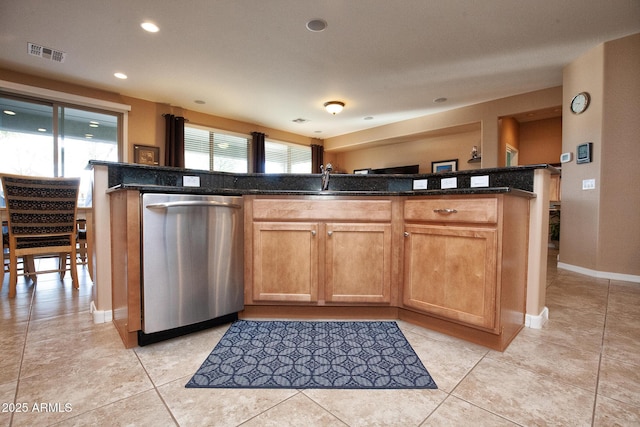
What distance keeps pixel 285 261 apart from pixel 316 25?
251cm

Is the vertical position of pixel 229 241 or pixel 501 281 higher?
pixel 229 241

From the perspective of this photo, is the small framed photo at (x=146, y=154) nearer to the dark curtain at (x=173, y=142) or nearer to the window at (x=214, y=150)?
the dark curtain at (x=173, y=142)

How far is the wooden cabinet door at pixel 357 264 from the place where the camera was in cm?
192

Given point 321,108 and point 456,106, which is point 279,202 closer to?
point 321,108

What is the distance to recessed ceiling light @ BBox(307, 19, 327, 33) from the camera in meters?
2.88

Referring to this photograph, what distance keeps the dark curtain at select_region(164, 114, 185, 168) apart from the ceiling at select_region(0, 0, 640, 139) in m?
0.42

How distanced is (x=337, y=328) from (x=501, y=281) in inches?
39.2

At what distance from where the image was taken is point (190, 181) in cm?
218

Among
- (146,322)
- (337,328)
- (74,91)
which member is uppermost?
(74,91)

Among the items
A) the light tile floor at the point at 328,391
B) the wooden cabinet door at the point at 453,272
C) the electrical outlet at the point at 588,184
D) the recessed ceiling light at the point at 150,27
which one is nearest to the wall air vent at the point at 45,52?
the recessed ceiling light at the point at 150,27

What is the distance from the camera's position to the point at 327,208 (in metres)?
1.92

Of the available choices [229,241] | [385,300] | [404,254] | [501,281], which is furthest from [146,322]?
[501,281]

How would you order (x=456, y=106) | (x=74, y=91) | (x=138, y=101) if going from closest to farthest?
(x=74, y=91), (x=138, y=101), (x=456, y=106)

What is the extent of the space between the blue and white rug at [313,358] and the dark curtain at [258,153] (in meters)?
5.14
